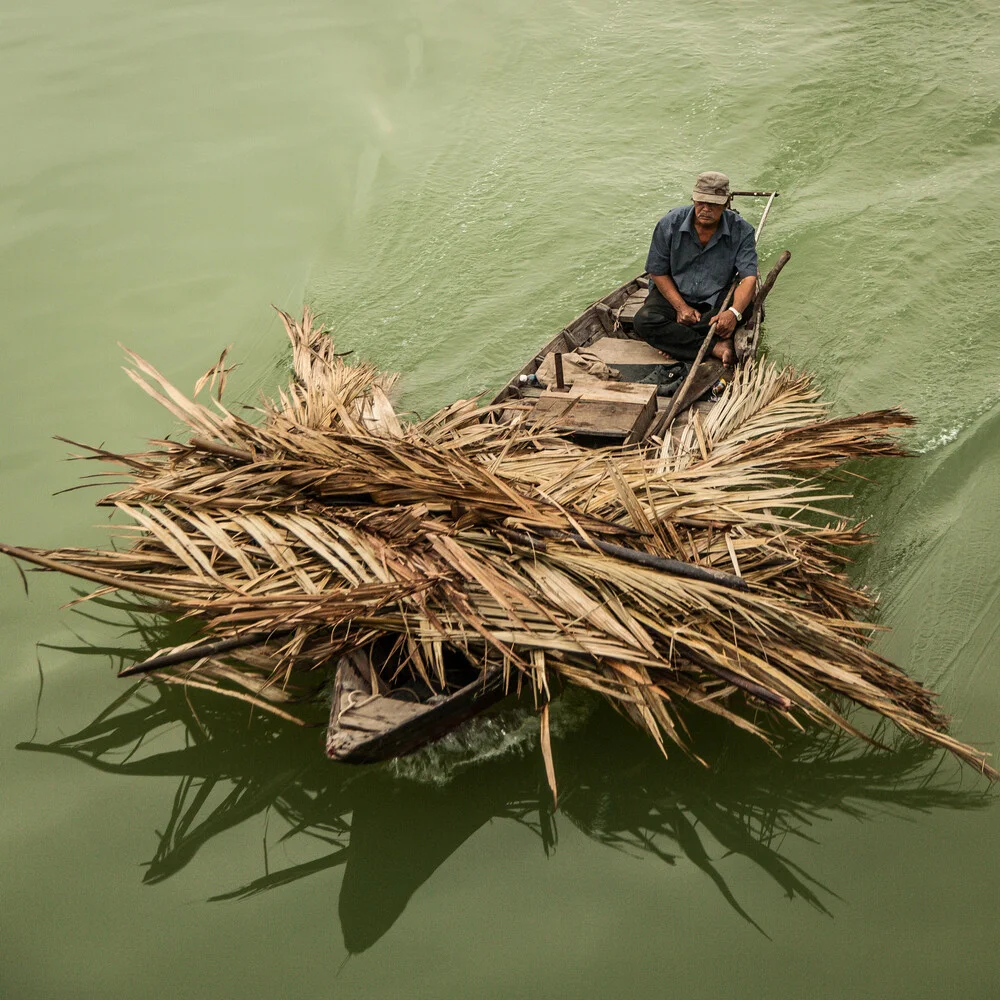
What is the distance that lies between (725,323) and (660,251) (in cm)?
83

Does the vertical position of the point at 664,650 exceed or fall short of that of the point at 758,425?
it falls short

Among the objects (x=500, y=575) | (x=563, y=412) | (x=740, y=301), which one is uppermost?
(x=740, y=301)

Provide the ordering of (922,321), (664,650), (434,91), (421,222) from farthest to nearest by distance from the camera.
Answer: (434,91)
(421,222)
(922,321)
(664,650)

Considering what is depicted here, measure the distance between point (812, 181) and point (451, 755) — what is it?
8.06 metres

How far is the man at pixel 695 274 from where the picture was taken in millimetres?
7098

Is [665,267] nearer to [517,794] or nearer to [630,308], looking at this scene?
[630,308]

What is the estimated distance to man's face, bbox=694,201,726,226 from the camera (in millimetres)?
6969

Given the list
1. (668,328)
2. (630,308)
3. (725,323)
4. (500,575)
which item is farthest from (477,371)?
(500,575)

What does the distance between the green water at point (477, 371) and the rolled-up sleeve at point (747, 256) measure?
1.15 metres

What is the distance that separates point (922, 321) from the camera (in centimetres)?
841

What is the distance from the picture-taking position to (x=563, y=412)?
238 inches

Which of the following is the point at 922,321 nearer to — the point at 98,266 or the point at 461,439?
the point at 461,439

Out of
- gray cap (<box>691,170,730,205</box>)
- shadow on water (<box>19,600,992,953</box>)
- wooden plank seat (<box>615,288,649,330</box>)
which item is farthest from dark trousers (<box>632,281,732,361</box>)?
shadow on water (<box>19,600,992,953</box>)

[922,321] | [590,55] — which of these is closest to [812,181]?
[922,321]
